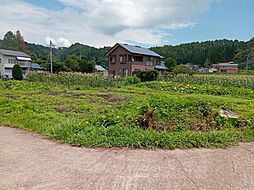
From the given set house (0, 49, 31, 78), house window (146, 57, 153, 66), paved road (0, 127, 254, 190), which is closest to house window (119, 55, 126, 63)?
house window (146, 57, 153, 66)

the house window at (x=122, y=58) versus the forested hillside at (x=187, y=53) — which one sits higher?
the forested hillside at (x=187, y=53)

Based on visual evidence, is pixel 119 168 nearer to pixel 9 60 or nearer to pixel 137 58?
pixel 137 58

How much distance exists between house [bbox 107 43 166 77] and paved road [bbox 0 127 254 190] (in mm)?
36817

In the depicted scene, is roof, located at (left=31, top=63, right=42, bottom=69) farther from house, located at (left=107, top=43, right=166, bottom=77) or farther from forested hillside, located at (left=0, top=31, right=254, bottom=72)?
house, located at (left=107, top=43, right=166, bottom=77)

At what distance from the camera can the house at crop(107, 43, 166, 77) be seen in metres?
41.6

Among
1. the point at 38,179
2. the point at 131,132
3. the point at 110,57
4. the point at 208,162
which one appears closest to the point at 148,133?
the point at 131,132

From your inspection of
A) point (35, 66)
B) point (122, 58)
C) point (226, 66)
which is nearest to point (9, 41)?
point (35, 66)

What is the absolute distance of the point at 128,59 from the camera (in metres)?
41.6

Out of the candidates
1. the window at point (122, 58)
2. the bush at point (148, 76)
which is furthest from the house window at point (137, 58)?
the bush at point (148, 76)

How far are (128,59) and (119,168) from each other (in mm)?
38733

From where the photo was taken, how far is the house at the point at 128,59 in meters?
41.6

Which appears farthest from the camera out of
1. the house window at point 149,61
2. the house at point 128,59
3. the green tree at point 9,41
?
the green tree at point 9,41

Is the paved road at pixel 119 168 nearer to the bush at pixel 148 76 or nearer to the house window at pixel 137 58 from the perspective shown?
the bush at pixel 148 76

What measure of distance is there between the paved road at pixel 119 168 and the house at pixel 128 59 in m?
36.8
